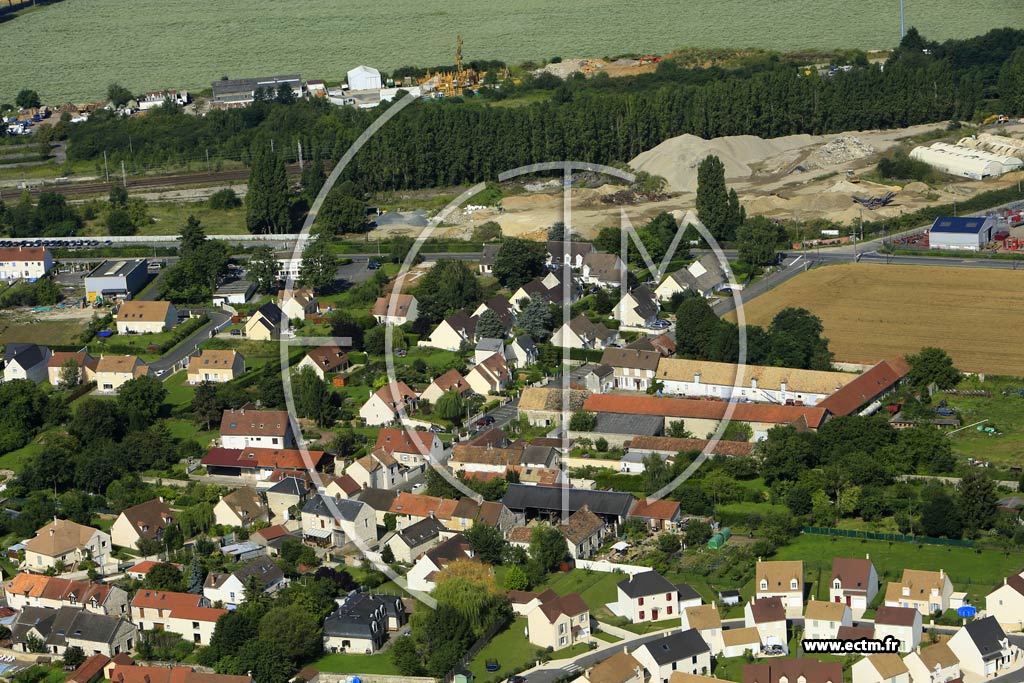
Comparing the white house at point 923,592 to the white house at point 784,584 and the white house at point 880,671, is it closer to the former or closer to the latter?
the white house at point 784,584

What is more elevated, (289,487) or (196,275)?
(196,275)

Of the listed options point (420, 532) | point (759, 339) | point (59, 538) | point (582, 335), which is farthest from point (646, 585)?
point (582, 335)

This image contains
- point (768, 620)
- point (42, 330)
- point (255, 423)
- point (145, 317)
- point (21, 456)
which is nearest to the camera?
point (768, 620)

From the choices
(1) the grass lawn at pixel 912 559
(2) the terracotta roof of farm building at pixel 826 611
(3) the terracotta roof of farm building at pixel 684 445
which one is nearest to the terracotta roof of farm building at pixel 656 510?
(1) the grass lawn at pixel 912 559

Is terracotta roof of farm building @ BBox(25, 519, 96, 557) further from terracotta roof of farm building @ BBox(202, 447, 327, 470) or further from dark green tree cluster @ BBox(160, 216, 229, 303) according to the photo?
dark green tree cluster @ BBox(160, 216, 229, 303)

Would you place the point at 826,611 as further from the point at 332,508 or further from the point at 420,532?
the point at 332,508

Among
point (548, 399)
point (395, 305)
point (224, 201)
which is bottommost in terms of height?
point (548, 399)

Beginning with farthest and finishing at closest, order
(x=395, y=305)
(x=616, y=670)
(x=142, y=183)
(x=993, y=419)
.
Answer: (x=142, y=183) → (x=395, y=305) → (x=993, y=419) → (x=616, y=670)
